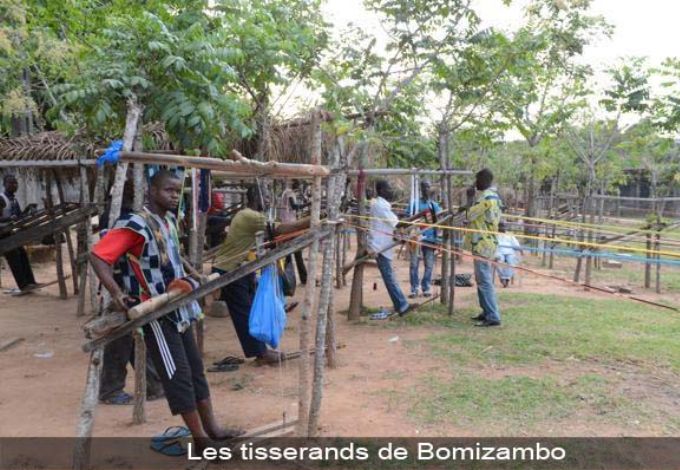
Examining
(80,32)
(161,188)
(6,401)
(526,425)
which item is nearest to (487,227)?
(526,425)

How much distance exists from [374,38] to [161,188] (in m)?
4.61

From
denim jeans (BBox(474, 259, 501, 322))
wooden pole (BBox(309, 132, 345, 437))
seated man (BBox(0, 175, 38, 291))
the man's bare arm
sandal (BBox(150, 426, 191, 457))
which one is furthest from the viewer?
seated man (BBox(0, 175, 38, 291))

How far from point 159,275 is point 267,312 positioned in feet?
4.09

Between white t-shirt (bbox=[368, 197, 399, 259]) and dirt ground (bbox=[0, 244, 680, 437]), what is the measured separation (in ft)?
3.37

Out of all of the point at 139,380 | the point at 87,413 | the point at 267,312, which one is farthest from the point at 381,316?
the point at 87,413

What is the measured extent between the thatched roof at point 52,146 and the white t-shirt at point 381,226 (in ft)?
9.42

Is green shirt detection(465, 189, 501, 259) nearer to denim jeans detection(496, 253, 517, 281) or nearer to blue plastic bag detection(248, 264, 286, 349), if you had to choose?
denim jeans detection(496, 253, 517, 281)

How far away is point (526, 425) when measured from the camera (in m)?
4.36

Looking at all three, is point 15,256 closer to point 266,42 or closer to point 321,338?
point 266,42

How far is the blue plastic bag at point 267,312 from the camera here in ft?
15.1

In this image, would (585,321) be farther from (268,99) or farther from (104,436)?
(104,436)

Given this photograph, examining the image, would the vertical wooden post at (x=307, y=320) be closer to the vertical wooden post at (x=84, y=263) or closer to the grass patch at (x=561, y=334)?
the grass patch at (x=561, y=334)

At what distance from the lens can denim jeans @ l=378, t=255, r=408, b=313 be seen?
7879 millimetres

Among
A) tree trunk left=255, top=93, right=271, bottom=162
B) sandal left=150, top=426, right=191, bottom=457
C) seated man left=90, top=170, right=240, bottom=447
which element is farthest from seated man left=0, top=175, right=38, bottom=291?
seated man left=90, top=170, right=240, bottom=447
